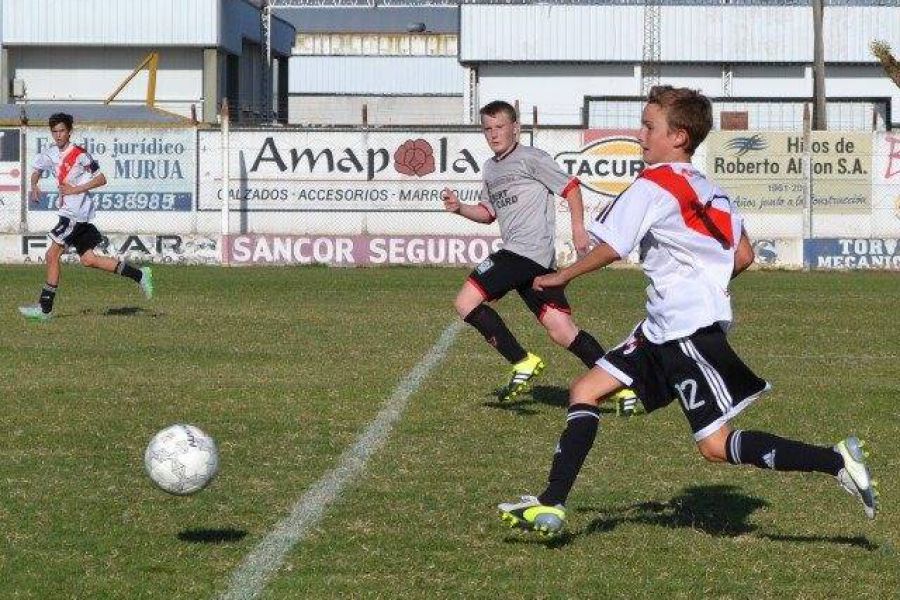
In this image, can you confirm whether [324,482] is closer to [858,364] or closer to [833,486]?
[833,486]

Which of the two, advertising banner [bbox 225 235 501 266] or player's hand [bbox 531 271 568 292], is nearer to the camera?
player's hand [bbox 531 271 568 292]

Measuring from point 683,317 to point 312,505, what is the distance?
1.85 m

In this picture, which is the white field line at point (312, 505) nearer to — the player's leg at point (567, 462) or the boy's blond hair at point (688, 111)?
the player's leg at point (567, 462)

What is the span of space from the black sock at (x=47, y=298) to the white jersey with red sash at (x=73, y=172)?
76cm

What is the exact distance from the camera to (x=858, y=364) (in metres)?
12.9

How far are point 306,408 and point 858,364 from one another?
16.5 ft

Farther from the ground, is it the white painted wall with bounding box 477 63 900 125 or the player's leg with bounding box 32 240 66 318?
the white painted wall with bounding box 477 63 900 125

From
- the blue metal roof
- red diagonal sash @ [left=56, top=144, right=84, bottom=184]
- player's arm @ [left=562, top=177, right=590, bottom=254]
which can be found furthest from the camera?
the blue metal roof

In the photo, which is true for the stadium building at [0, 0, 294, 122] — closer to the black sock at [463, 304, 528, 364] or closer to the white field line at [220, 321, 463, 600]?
the black sock at [463, 304, 528, 364]

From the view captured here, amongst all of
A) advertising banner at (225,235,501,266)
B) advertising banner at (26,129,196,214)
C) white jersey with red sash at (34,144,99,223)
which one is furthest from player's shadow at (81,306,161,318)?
advertising banner at (26,129,196,214)

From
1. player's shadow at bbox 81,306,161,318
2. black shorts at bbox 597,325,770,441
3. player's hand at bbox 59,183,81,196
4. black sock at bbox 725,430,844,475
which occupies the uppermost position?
player's hand at bbox 59,183,81,196

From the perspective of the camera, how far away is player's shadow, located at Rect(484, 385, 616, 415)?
10.0 m

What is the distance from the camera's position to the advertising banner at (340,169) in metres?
26.9

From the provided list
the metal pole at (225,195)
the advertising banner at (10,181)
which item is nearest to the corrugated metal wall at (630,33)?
the metal pole at (225,195)
